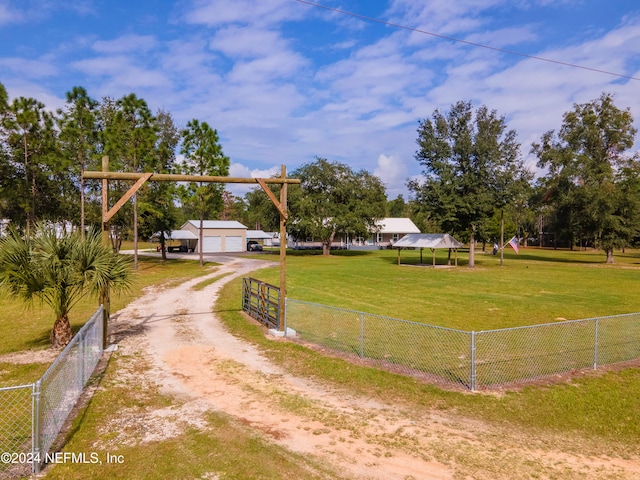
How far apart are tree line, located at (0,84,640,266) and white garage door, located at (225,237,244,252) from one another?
13.0 m

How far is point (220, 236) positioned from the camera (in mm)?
63469

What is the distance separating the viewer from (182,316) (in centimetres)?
1666

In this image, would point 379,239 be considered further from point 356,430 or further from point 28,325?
point 356,430

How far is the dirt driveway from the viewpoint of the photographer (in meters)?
6.11

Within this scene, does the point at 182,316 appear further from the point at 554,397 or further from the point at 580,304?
the point at 580,304

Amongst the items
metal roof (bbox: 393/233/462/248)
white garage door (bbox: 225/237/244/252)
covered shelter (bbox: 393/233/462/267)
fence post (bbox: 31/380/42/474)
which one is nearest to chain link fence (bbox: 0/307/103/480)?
fence post (bbox: 31/380/42/474)

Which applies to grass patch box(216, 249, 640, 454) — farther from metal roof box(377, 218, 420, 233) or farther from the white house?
metal roof box(377, 218, 420, 233)

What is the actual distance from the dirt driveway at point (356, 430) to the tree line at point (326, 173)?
1001 inches

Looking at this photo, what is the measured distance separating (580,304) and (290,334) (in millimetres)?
15544

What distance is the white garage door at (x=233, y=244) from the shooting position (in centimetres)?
6406

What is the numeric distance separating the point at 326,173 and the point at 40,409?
52115 mm

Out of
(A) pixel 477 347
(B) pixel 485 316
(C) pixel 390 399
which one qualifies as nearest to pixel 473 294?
(B) pixel 485 316

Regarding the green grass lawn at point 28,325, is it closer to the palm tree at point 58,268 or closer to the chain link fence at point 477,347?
the palm tree at point 58,268

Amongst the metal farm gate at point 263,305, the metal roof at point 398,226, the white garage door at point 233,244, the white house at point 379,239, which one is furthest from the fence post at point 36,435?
the metal roof at point 398,226
